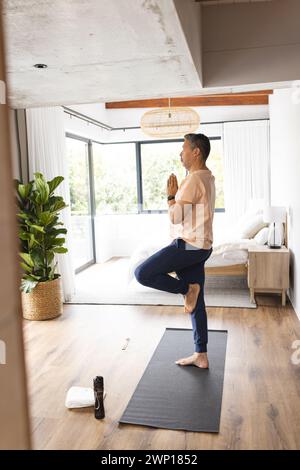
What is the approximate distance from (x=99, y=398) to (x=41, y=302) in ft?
6.43

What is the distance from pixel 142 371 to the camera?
280 cm

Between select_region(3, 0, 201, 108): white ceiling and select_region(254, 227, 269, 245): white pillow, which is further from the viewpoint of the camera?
select_region(254, 227, 269, 245): white pillow

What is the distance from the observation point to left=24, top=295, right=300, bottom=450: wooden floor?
202 centimetres

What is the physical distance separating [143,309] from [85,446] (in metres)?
2.31

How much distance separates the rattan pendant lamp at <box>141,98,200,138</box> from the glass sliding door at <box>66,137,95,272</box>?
4.58 ft

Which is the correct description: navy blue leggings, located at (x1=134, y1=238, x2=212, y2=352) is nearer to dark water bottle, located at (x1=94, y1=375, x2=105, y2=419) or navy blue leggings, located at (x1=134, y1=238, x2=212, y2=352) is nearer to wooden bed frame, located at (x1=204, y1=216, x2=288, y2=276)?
dark water bottle, located at (x1=94, y1=375, x2=105, y2=419)

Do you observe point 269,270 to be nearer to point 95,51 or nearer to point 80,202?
point 95,51

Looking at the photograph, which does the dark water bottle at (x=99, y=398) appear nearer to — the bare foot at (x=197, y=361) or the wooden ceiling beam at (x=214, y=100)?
the bare foot at (x=197, y=361)

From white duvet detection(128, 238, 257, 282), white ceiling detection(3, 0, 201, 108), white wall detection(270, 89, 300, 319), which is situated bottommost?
white duvet detection(128, 238, 257, 282)

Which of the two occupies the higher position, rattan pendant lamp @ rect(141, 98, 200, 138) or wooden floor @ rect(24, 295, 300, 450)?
rattan pendant lamp @ rect(141, 98, 200, 138)

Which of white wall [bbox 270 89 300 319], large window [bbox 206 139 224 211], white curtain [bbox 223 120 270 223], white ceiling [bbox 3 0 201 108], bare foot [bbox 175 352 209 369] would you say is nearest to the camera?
white ceiling [bbox 3 0 201 108]

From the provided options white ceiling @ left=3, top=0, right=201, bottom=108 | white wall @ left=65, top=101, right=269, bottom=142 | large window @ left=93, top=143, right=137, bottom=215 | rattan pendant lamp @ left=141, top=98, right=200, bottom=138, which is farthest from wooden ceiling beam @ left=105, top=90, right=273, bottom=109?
white ceiling @ left=3, top=0, right=201, bottom=108

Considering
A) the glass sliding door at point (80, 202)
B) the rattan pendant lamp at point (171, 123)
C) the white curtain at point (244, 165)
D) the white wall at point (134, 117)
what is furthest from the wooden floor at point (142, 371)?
the white wall at point (134, 117)

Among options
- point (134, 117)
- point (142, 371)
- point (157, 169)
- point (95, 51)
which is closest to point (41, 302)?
point (142, 371)
